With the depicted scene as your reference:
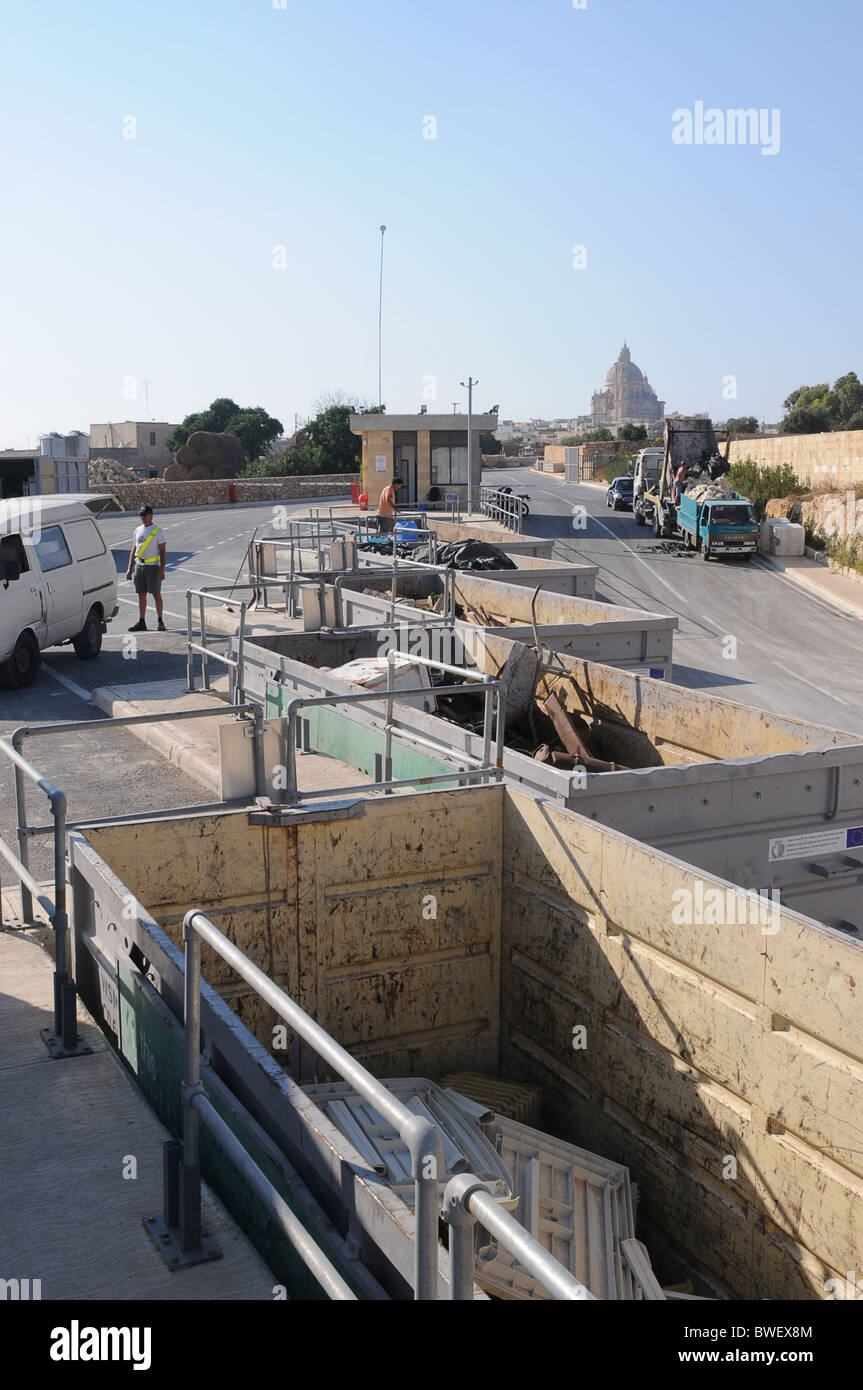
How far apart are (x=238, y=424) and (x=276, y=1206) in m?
105

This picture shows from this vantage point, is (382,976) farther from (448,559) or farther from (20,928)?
(448,559)

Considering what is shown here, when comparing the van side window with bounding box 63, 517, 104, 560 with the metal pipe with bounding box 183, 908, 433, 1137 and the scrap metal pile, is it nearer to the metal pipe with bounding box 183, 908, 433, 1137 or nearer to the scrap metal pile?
the scrap metal pile

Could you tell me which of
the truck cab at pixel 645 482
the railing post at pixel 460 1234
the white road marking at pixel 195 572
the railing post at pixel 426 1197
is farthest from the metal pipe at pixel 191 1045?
the truck cab at pixel 645 482

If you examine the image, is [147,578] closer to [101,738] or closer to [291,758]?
[101,738]

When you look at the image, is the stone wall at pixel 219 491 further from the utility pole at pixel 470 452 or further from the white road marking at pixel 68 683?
the white road marking at pixel 68 683

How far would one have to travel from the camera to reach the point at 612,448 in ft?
277

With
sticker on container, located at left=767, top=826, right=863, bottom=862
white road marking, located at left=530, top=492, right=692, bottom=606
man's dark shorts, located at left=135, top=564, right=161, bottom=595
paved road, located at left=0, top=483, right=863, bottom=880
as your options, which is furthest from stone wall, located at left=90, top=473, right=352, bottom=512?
sticker on container, located at left=767, top=826, right=863, bottom=862

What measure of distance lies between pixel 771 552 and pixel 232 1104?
3199 cm

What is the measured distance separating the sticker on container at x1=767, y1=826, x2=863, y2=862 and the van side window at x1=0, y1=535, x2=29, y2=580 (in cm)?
1136

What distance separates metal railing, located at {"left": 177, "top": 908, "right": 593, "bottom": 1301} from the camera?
2471 mm

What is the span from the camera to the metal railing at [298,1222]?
2.47m

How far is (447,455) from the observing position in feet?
139

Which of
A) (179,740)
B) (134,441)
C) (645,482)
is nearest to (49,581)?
(179,740)

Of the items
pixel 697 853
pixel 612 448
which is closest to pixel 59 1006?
pixel 697 853
